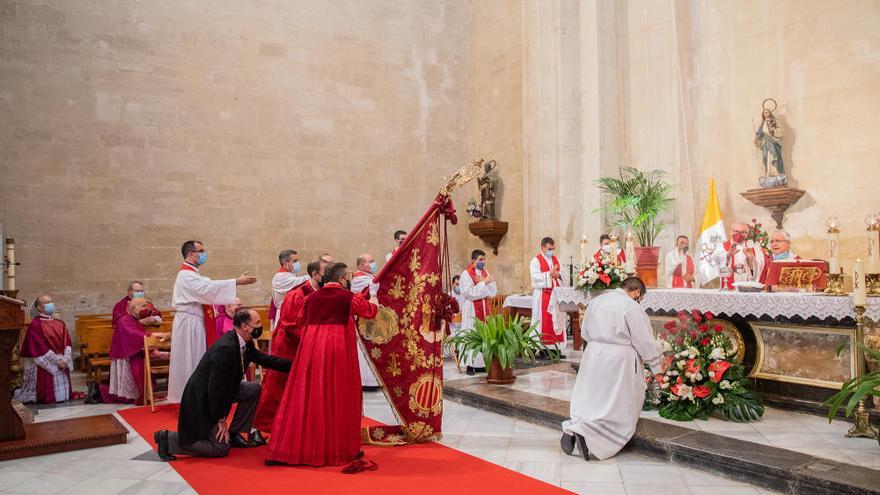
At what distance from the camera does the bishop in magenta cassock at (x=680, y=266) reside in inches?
390

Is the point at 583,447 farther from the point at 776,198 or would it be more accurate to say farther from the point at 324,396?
the point at 776,198

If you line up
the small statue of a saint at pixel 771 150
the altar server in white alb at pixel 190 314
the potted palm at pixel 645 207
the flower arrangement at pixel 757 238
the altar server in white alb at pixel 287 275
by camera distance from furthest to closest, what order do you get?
the small statue of a saint at pixel 771 150, the potted palm at pixel 645 207, the altar server in white alb at pixel 287 275, the flower arrangement at pixel 757 238, the altar server in white alb at pixel 190 314

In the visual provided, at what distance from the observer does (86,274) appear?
1128 cm

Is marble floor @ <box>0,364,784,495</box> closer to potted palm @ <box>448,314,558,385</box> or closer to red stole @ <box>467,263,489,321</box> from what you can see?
potted palm @ <box>448,314,558,385</box>

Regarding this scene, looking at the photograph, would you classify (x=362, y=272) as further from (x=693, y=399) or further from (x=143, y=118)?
(x=143, y=118)

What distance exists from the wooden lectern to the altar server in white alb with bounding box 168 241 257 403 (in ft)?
5.58

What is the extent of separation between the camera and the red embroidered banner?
586cm

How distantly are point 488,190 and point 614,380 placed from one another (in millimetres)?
9751

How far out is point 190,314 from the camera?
7430 mm

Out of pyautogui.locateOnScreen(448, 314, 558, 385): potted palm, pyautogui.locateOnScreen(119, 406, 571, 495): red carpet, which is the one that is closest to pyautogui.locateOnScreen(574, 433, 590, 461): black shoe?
A: pyautogui.locateOnScreen(119, 406, 571, 495): red carpet

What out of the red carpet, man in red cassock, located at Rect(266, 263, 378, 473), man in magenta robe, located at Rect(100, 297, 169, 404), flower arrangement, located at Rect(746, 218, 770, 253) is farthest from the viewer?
man in magenta robe, located at Rect(100, 297, 169, 404)

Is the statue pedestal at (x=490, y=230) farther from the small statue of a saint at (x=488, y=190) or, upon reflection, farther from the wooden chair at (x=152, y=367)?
the wooden chair at (x=152, y=367)

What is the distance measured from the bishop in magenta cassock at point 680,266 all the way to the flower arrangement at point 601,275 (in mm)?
2746

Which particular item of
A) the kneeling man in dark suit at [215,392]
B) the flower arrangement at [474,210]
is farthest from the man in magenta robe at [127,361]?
the flower arrangement at [474,210]
